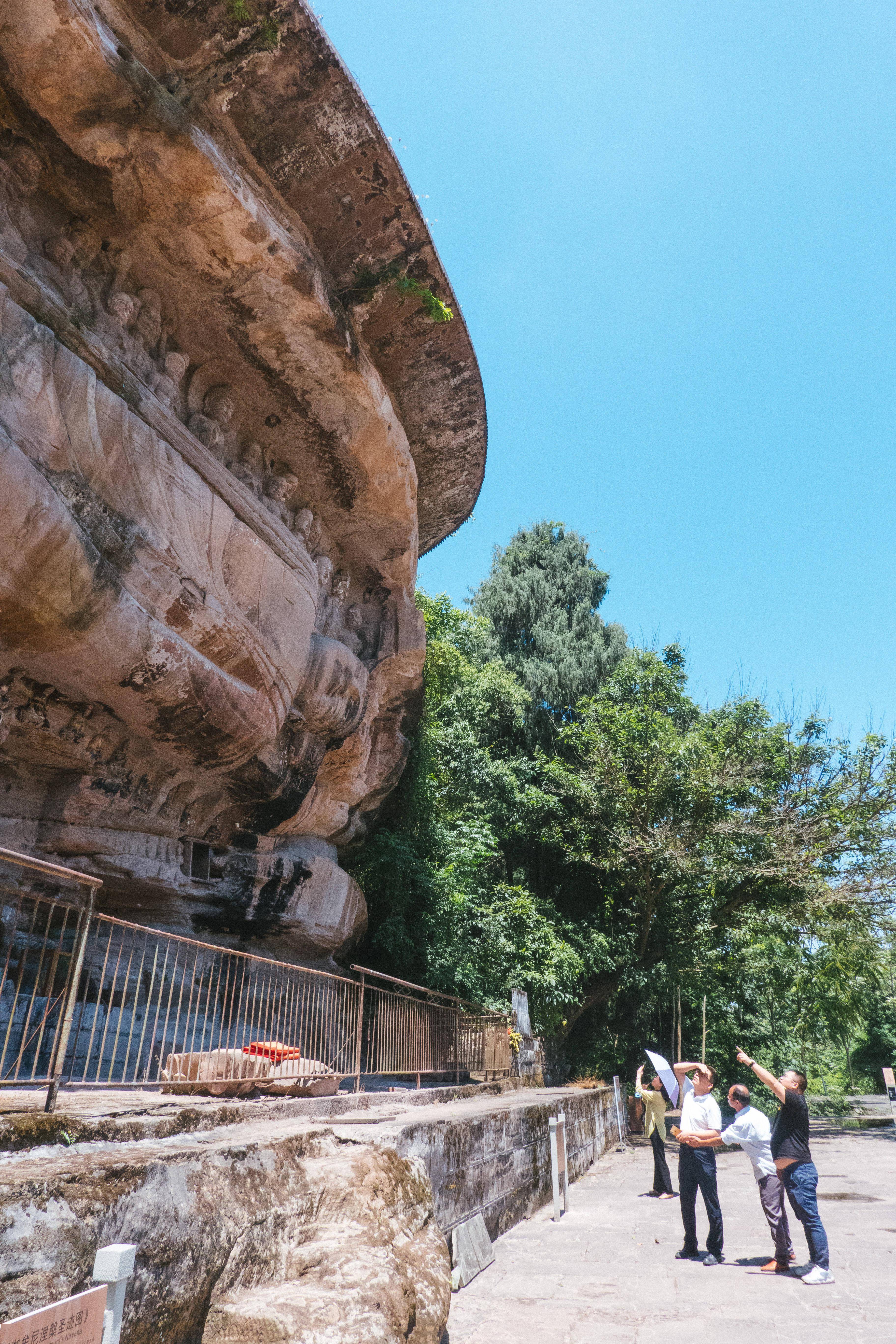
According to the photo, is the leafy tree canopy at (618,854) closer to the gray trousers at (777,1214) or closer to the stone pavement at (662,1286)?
the stone pavement at (662,1286)

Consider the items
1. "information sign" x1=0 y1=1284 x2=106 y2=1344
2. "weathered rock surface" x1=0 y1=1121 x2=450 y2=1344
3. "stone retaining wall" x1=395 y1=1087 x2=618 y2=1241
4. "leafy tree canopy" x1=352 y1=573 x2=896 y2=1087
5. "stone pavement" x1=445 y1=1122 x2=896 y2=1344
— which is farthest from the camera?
"leafy tree canopy" x1=352 y1=573 x2=896 y2=1087

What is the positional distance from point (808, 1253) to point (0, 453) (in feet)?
25.6

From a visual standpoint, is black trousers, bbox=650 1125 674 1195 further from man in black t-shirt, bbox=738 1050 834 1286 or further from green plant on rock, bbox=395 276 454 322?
green plant on rock, bbox=395 276 454 322

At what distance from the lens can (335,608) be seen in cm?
1204

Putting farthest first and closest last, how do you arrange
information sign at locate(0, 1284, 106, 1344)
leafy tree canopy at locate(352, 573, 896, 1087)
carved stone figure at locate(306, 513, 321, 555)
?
leafy tree canopy at locate(352, 573, 896, 1087) → carved stone figure at locate(306, 513, 321, 555) → information sign at locate(0, 1284, 106, 1344)

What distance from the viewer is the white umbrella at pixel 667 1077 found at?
255 inches

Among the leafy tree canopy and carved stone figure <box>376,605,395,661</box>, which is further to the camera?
the leafy tree canopy

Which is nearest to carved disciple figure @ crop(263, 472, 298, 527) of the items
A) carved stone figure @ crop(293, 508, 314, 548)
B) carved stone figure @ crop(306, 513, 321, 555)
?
carved stone figure @ crop(293, 508, 314, 548)

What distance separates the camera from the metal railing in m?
4.48

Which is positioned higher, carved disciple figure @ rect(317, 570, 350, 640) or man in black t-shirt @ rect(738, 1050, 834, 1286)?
carved disciple figure @ rect(317, 570, 350, 640)

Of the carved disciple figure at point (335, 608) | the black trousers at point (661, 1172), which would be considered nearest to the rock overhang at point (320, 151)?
the carved disciple figure at point (335, 608)

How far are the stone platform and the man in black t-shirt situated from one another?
2002mm

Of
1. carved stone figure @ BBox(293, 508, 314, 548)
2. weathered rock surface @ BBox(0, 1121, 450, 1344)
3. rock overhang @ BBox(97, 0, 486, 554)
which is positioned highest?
rock overhang @ BBox(97, 0, 486, 554)

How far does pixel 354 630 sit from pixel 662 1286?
9376 mm
